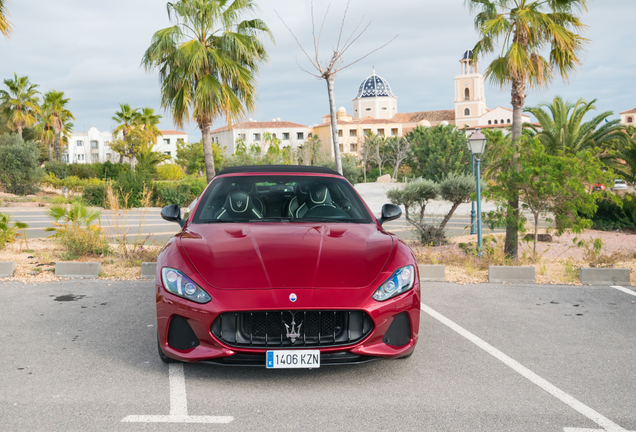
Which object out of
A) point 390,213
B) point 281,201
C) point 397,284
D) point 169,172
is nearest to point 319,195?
point 281,201

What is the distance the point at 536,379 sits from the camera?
378 cm

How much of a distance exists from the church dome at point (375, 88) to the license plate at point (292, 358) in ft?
441

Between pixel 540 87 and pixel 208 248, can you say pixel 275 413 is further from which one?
pixel 540 87

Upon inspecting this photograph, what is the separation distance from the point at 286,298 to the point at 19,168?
31509mm

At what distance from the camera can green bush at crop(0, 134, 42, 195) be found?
29.8 meters

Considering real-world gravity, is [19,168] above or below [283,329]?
above

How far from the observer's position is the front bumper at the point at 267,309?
339 centimetres

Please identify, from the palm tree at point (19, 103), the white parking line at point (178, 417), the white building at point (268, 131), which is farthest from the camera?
the white building at point (268, 131)

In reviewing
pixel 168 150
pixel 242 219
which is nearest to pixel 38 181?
pixel 242 219

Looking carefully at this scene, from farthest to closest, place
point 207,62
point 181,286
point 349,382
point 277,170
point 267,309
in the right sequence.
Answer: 1. point 207,62
2. point 277,170
3. point 349,382
4. point 181,286
5. point 267,309

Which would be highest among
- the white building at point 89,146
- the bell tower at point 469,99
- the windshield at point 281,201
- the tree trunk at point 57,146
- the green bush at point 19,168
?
the bell tower at point 469,99

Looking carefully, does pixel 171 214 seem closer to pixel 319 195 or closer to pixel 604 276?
pixel 319 195

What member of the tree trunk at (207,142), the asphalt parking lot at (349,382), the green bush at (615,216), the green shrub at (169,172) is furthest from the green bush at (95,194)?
the asphalt parking lot at (349,382)

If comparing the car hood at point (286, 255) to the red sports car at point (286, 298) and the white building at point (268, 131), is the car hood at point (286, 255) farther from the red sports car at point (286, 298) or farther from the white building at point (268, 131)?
the white building at point (268, 131)
